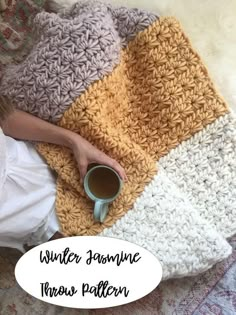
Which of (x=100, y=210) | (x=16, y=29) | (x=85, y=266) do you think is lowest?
(x=85, y=266)

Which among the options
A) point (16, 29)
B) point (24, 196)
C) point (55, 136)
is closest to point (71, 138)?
point (55, 136)

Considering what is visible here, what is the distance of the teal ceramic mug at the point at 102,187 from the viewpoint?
952 mm

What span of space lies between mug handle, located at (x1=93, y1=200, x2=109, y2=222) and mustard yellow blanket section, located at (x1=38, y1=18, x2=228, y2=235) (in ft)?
0.05

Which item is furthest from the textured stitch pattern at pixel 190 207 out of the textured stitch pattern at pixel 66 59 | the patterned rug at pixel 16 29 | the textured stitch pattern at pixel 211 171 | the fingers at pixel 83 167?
the patterned rug at pixel 16 29

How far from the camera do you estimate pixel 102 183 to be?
98 centimetres

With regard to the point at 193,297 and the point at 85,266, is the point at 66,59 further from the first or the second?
the point at 193,297

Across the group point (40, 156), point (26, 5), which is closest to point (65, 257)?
point (40, 156)

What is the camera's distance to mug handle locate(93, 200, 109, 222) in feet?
3.12

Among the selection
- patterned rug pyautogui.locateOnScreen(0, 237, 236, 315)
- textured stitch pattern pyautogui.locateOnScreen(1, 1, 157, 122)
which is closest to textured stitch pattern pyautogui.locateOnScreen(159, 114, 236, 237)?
patterned rug pyautogui.locateOnScreen(0, 237, 236, 315)

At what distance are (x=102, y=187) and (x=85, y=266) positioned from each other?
16 centimetres

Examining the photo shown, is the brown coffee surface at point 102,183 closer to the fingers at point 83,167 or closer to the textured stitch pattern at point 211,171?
the fingers at point 83,167

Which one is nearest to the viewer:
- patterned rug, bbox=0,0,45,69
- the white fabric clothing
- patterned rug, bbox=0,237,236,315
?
the white fabric clothing

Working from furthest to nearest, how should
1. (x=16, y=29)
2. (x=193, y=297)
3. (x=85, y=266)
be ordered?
(x=16, y=29), (x=193, y=297), (x=85, y=266)

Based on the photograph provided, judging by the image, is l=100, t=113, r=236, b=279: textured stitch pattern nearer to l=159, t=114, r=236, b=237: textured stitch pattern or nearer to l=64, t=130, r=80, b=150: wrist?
l=159, t=114, r=236, b=237: textured stitch pattern
